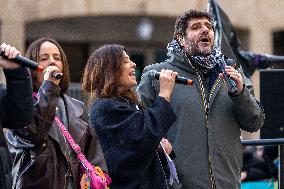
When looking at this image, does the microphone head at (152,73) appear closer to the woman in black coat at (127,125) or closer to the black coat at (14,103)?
the woman in black coat at (127,125)

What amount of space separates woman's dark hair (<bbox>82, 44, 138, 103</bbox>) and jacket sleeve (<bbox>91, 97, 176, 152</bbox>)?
0.11m

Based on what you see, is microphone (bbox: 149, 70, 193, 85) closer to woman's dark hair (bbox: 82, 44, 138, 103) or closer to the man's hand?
woman's dark hair (bbox: 82, 44, 138, 103)

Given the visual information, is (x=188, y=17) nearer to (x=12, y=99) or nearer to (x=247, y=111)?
(x=247, y=111)

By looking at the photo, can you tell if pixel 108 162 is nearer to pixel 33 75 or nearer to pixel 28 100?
pixel 33 75

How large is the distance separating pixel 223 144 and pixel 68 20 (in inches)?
513

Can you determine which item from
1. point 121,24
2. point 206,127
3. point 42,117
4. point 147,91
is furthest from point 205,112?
point 121,24

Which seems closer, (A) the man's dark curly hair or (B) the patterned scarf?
(B) the patterned scarf

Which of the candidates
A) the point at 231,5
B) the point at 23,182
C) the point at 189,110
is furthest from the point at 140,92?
the point at 231,5

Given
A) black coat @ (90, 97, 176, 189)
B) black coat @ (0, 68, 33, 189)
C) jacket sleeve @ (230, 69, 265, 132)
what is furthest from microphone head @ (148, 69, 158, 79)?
black coat @ (0, 68, 33, 189)

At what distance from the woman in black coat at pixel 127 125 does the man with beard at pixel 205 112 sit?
1.18 feet

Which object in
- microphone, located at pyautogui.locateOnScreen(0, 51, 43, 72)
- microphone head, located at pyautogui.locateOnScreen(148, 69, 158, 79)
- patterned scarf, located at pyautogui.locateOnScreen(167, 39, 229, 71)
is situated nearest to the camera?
microphone, located at pyautogui.locateOnScreen(0, 51, 43, 72)

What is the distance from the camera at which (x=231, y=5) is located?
17594 mm

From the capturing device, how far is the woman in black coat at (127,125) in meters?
4.66

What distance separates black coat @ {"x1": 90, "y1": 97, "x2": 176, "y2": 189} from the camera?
4652 mm
